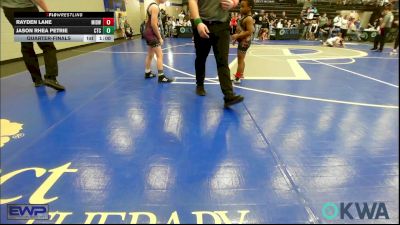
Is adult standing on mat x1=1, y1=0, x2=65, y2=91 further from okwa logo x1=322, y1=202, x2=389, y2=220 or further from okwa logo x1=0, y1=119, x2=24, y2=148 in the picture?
okwa logo x1=322, y1=202, x2=389, y2=220

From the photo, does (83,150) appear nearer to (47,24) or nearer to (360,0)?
(47,24)

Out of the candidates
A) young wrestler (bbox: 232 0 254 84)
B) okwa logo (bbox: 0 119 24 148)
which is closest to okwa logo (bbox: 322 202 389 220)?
okwa logo (bbox: 0 119 24 148)

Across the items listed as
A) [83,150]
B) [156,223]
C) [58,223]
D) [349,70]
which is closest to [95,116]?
[83,150]

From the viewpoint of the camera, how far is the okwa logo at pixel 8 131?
268cm

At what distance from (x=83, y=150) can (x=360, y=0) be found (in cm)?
2138

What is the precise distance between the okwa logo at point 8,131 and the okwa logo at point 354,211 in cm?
287

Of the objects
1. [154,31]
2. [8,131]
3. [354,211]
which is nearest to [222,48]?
[154,31]

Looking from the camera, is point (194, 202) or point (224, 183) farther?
point (224, 183)

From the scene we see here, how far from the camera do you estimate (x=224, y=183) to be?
2.02 m

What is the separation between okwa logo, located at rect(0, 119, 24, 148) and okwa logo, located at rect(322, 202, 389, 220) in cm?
287

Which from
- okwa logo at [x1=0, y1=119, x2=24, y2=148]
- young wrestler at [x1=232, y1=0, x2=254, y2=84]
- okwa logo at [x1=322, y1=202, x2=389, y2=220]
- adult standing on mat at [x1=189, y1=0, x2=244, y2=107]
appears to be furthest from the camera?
young wrestler at [x1=232, y1=0, x2=254, y2=84]

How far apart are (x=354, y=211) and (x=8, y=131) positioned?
328cm

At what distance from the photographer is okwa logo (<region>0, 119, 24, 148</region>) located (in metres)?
2.68
